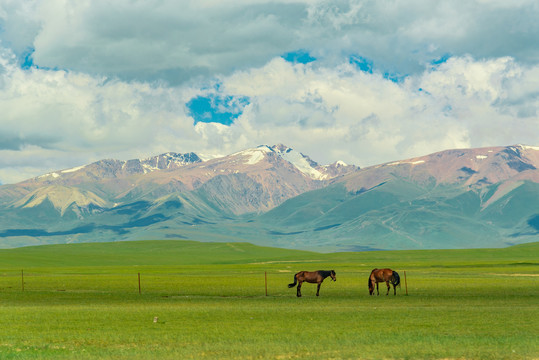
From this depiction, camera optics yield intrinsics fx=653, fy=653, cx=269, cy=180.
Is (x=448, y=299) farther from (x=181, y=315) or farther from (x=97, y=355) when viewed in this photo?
(x=97, y=355)

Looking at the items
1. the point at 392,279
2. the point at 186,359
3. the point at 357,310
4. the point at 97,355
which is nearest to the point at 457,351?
the point at 186,359

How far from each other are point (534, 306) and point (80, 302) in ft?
114

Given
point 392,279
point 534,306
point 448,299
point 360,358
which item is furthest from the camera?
point 392,279

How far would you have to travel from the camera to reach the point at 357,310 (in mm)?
41969

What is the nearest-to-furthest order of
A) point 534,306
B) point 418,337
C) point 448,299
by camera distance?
point 418,337 < point 534,306 < point 448,299

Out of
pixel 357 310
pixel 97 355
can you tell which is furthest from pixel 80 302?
pixel 97 355

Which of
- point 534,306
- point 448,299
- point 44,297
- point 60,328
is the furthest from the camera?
point 44,297

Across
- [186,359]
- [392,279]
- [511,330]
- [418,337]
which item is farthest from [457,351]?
[392,279]

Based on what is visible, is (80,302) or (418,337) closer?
(418,337)

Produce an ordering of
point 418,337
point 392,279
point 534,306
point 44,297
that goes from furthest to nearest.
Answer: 1. point 44,297
2. point 392,279
3. point 534,306
4. point 418,337

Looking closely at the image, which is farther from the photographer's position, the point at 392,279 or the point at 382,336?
the point at 392,279

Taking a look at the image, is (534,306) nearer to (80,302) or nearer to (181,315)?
(181,315)

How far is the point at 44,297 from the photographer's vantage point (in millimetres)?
60156

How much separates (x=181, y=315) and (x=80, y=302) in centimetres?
1694
